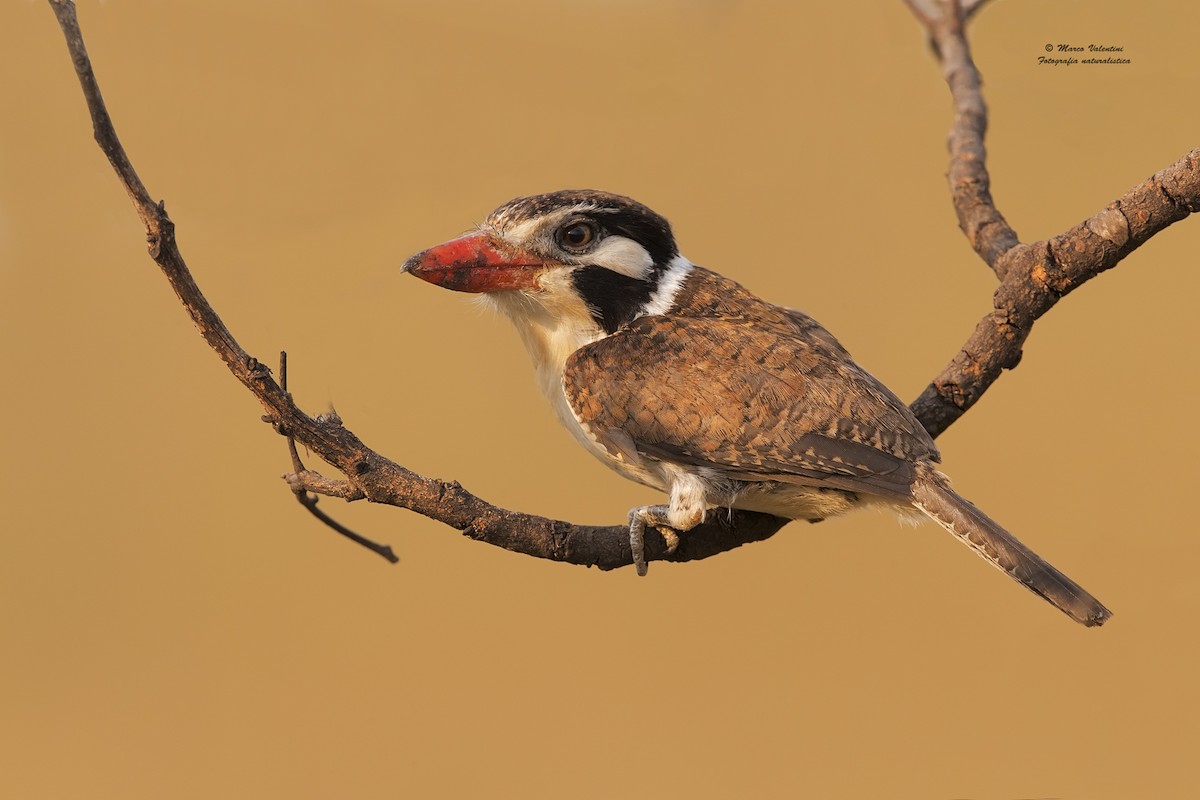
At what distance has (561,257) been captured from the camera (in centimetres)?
432

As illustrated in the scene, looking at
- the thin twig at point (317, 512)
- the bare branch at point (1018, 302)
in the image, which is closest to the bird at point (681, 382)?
the bare branch at point (1018, 302)

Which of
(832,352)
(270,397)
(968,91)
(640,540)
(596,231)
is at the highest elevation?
(968,91)

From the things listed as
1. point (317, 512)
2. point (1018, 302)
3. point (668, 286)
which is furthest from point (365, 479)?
point (1018, 302)

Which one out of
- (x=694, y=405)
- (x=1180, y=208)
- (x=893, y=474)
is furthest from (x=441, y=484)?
(x=1180, y=208)

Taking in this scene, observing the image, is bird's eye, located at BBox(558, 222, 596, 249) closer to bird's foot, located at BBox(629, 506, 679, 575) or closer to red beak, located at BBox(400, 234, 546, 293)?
red beak, located at BBox(400, 234, 546, 293)

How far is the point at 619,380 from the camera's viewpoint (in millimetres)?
4191

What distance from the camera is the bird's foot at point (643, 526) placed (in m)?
3.93

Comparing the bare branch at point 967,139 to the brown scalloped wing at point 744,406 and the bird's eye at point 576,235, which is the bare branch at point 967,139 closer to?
the brown scalloped wing at point 744,406

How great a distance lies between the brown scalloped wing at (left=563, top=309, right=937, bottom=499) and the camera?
3939 mm

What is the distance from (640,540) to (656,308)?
106 centimetres

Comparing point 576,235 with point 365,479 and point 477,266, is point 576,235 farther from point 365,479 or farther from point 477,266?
point 365,479

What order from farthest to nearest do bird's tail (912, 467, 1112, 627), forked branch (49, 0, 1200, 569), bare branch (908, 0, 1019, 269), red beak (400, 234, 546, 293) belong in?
bare branch (908, 0, 1019, 269), red beak (400, 234, 546, 293), bird's tail (912, 467, 1112, 627), forked branch (49, 0, 1200, 569)

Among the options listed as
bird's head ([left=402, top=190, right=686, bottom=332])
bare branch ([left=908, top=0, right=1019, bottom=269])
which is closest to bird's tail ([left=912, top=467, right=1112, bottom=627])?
bird's head ([left=402, top=190, right=686, bottom=332])

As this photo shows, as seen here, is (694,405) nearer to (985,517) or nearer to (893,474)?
(893,474)
